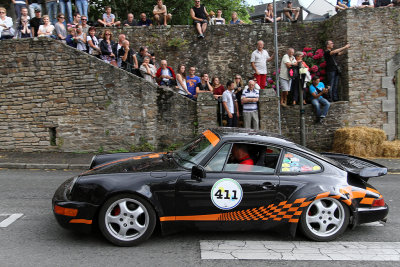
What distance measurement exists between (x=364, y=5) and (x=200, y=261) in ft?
45.9

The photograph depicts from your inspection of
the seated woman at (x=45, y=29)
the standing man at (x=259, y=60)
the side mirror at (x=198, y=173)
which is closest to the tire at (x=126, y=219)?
the side mirror at (x=198, y=173)

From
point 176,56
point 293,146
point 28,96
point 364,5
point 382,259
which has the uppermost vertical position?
point 364,5

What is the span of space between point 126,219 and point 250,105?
8.51 meters

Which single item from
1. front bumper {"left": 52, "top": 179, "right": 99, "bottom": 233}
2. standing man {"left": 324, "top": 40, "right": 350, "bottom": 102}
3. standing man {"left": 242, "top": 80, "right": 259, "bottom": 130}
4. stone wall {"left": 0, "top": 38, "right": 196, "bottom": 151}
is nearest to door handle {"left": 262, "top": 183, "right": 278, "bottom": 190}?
front bumper {"left": 52, "top": 179, "right": 99, "bottom": 233}

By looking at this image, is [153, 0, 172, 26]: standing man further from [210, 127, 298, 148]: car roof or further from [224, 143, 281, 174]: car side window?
[224, 143, 281, 174]: car side window

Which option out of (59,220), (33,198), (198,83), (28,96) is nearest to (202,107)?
(198,83)

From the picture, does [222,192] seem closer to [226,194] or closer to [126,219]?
[226,194]

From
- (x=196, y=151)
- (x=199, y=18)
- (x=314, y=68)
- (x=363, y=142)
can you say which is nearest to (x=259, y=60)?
(x=314, y=68)

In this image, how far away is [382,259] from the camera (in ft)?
15.3

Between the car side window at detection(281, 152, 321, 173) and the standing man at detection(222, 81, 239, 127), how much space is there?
23.4 feet

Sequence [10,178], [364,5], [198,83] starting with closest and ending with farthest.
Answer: [10,178], [198,83], [364,5]

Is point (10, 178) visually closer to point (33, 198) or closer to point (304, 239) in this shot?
point (33, 198)

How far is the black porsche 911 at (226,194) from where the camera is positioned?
4805 millimetres

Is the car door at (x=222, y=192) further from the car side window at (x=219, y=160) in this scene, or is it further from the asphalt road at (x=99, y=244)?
the asphalt road at (x=99, y=244)
